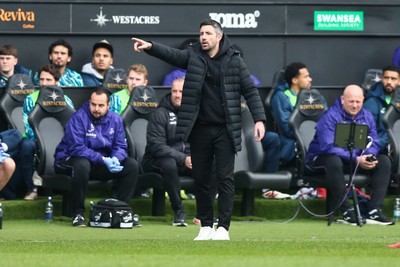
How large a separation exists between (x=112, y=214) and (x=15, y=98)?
263cm

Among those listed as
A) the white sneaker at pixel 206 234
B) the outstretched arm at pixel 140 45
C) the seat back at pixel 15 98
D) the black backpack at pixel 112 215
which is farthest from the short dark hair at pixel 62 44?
the white sneaker at pixel 206 234

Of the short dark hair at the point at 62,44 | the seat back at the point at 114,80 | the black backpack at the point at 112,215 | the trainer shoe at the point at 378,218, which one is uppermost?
the short dark hair at the point at 62,44

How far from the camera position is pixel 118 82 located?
59.6ft

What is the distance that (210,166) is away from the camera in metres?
13.7

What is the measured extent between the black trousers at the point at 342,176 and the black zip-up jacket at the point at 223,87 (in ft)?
12.4

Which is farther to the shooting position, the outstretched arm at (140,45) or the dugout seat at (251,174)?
the dugout seat at (251,174)

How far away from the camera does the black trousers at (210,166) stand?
44.2ft

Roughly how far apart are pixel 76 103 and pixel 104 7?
216 cm

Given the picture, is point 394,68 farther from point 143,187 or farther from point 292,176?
point 143,187

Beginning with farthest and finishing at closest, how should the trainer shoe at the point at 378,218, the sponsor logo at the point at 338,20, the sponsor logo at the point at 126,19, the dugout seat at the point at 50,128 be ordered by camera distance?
the sponsor logo at the point at 338,20 < the sponsor logo at the point at 126,19 < the trainer shoe at the point at 378,218 < the dugout seat at the point at 50,128

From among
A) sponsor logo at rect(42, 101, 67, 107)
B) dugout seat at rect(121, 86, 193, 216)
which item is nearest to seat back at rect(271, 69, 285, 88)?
dugout seat at rect(121, 86, 193, 216)

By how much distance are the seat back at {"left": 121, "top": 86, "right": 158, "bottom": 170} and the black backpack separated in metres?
1.67

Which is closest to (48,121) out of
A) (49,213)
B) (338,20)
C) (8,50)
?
(8,50)

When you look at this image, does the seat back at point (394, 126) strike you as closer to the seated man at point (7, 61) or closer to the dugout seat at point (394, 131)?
the dugout seat at point (394, 131)
